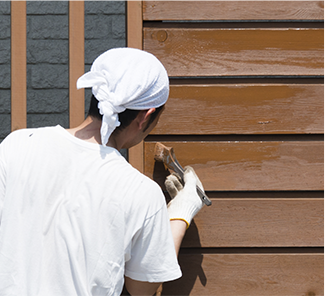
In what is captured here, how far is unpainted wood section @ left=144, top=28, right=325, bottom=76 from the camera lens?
1365 millimetres

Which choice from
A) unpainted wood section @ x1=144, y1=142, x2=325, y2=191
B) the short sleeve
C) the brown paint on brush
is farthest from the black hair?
unpainted wood section @ x1=144, y1=142, x2=325, y2=191

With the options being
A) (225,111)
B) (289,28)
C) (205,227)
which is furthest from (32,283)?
(289,28)

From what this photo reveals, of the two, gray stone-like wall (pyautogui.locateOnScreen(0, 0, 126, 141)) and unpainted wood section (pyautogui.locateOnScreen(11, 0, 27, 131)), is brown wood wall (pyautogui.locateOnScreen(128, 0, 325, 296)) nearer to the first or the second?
gray stone-like wall (pyautogui.locateOnScreen(0, 0, 126, 141))

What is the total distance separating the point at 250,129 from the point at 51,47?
3.02ft

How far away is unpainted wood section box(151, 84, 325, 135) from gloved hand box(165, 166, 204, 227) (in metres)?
0.20

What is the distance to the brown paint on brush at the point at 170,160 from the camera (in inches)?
50.1

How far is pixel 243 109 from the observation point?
4.50 feet

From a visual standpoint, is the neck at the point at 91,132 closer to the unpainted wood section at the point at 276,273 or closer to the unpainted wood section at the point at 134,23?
the unpainted wood section at the point at 134,23

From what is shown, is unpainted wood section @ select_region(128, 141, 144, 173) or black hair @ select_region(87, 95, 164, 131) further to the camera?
unpainted wood section @ select_region(128, 141, 144, 173)

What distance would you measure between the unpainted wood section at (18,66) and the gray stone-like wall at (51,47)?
0.02m

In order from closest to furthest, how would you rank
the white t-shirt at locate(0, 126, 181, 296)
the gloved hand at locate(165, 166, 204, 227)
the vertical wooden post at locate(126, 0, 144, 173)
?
the white t-shirt at locate(0, 126, 181, 296) < the gloved hand at locate(165, 166, 204, 227) < the vertical wooden post at locate(126, 0, 144, 173)

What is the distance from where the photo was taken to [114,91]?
0.79m

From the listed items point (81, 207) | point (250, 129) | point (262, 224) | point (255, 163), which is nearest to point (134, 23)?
point (250, 129)

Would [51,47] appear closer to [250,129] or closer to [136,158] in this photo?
[136,158]
